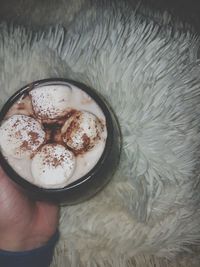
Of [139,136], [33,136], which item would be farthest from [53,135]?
[139,136]

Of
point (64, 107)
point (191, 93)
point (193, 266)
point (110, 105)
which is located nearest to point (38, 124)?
point (64, 107)

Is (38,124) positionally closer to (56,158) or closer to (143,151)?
(56,158)

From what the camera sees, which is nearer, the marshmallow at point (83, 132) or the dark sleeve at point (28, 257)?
the marshmallow at point (83, 132)

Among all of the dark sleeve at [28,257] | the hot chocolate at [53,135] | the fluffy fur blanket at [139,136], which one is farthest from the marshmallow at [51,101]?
the dark sleeve at [28,257]

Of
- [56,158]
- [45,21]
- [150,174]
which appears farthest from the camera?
[45,21]

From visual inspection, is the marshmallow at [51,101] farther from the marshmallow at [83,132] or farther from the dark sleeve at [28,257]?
the dark sleeve at [28,257]
